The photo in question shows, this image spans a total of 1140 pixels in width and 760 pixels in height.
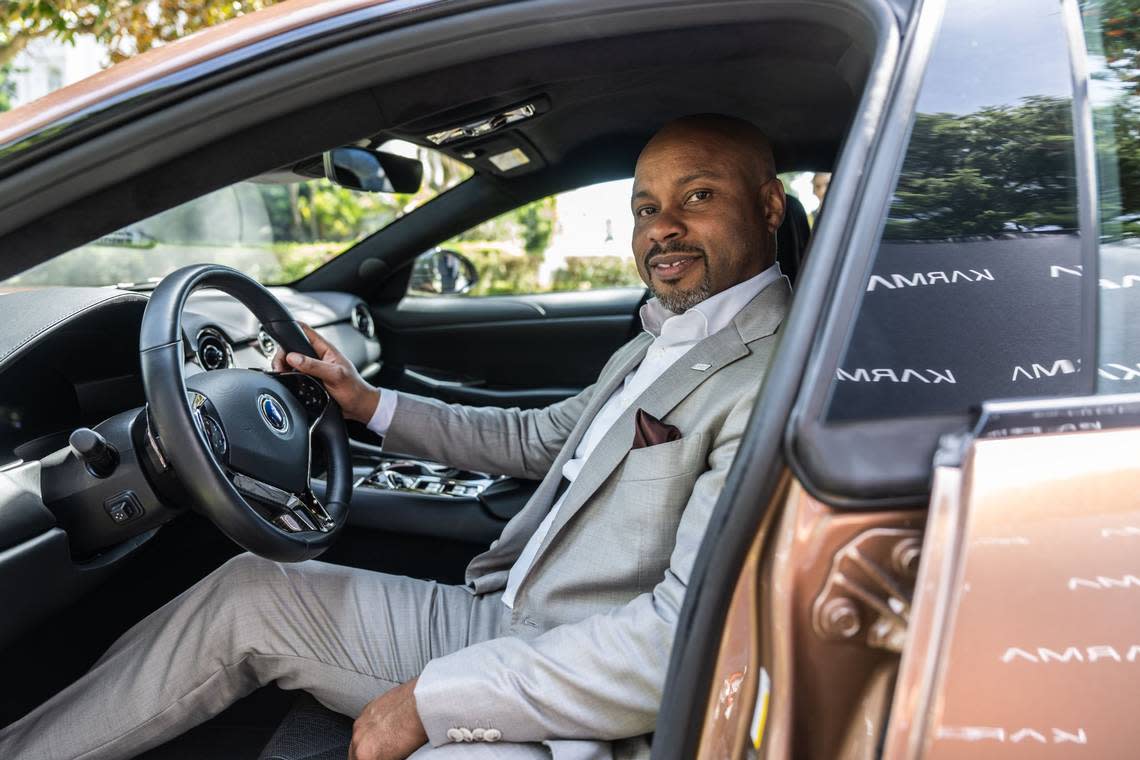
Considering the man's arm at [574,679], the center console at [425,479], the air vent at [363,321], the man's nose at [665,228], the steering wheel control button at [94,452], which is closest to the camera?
the man's arm at [574,679]

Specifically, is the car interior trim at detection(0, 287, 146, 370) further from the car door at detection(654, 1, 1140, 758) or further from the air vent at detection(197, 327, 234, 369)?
the car door at detection(654, 1, 1140, 758)

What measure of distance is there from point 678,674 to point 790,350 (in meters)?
0.35

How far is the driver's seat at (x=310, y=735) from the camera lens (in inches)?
61.9

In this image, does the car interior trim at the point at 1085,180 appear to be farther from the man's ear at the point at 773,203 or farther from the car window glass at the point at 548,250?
the car window glass at the point at 548,250

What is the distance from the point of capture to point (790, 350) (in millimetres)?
930

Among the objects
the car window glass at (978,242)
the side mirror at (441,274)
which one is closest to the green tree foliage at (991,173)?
the car window glass at (978,242)

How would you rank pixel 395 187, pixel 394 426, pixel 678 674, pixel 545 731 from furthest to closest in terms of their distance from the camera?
pixel 395 187
pixel 394 426
pixel 545 731
pixel 678 674

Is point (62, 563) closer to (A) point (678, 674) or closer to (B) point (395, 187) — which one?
(A) point (678, 674)

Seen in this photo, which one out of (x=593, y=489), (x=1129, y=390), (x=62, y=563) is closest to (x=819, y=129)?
(x=593, y=489)

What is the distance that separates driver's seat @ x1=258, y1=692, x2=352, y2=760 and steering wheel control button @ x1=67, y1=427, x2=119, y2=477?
1.74ft

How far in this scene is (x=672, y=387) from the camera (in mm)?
1648

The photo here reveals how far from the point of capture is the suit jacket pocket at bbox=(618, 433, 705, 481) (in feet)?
5.04

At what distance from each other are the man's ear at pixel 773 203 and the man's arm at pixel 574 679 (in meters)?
0.81

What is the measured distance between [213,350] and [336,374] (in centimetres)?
49
